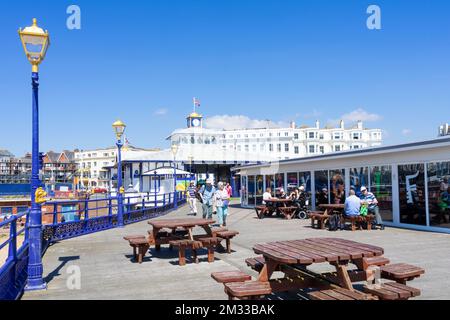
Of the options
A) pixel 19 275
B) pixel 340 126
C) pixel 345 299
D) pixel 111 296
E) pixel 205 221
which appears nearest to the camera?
pixel 345 299

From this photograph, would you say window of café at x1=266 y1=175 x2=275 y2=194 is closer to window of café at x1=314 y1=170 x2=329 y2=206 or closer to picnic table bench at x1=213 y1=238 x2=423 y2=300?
window of café at x1=314 y1=170 x2=329 y2=206

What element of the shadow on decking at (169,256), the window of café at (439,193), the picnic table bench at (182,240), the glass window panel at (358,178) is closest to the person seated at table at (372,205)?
the window of café at (439,193)

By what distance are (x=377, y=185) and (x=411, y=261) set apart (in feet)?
25.2

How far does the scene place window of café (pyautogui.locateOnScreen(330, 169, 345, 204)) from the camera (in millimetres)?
17625

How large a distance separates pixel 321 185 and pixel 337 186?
1270mm

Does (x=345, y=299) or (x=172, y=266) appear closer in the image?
(x=345, y=299)

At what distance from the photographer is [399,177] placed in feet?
47.6

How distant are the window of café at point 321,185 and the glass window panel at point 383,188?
305 centimetres

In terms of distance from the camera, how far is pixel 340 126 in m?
93.4

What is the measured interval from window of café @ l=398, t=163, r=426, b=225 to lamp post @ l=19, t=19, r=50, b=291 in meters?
11.5

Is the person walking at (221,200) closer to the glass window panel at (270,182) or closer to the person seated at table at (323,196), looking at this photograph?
the person seated at table at (323,196)

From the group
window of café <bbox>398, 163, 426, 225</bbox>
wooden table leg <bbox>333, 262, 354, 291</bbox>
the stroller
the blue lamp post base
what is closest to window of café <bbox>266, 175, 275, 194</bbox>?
the stroller
